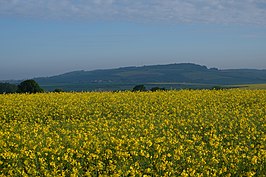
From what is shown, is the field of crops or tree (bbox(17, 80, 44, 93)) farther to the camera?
tree (bbox(17, 80, 44, 93))

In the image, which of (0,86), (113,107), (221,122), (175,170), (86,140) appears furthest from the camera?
(0,86)

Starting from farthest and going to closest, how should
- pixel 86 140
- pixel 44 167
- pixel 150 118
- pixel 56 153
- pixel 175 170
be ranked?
pixel 150 118 < pixel 86 140 < pixel 56 153 < pixel 44 167 < pixel 175 170

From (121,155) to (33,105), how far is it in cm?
1063

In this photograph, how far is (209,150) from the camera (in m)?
9.16

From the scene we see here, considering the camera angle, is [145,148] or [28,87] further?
[28,87]

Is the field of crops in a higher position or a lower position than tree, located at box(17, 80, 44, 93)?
lower

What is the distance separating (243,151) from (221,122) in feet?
10.6

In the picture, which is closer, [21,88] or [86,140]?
[86,140]

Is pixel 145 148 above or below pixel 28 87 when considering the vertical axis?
below

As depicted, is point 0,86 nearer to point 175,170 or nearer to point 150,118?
point 150,118

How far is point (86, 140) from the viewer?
1000 centimetres

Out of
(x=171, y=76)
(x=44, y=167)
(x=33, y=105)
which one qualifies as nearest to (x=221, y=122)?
(x=44, y=167)

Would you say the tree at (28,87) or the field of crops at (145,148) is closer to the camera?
the field of crops at (145,148)

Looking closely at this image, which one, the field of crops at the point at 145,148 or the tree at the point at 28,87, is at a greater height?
the tree at the point at 28,87
